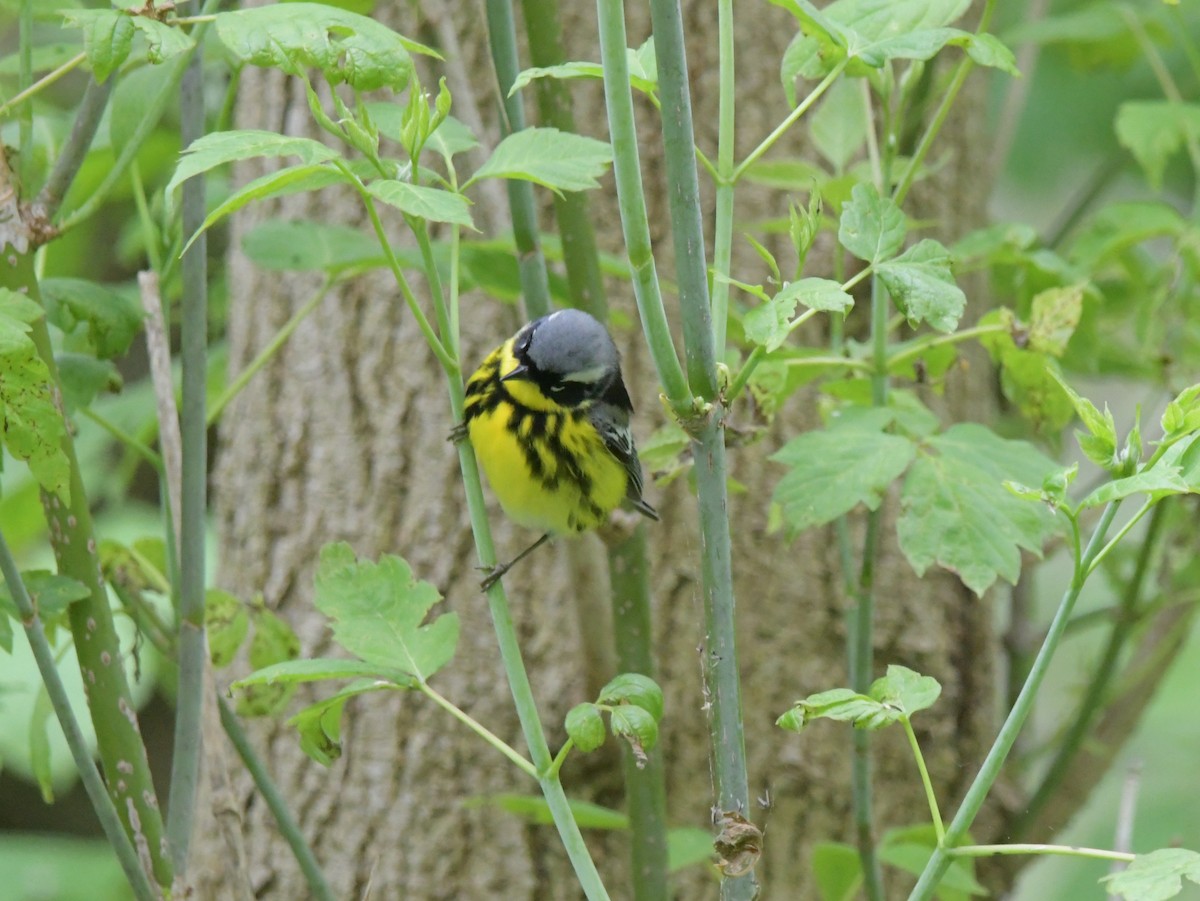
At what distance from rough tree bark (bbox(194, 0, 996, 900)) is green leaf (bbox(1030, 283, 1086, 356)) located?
2.33ft

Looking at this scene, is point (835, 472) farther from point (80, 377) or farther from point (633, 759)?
point (80, 377)

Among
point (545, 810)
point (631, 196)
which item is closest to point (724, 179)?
point (631, 196)

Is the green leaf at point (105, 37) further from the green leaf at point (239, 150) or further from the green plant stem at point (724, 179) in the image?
the green plant stem at point (724, 179)

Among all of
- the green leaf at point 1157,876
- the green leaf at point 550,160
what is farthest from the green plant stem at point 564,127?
the green leaf at point 1157,876

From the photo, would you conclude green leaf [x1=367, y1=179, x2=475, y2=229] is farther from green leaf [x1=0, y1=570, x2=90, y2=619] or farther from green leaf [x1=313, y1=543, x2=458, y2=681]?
green leaf [x1=0, y1=570, x2=90, y2=619]

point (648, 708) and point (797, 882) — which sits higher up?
point (648, 708)

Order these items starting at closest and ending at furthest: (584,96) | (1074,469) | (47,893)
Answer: (1074,469)
(584,96)
(47,893)

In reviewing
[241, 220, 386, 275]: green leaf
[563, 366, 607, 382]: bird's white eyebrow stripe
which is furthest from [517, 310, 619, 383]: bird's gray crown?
[241, 220, 386, 275]: green leaf

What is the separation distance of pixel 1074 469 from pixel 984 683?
1.53 meters

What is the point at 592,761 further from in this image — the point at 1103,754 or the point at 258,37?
the point at 258,37

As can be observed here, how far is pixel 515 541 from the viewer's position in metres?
2.24

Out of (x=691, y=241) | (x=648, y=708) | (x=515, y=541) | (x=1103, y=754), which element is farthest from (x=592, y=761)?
(x=691, y=241)

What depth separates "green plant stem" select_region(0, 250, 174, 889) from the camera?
1287 millimetres

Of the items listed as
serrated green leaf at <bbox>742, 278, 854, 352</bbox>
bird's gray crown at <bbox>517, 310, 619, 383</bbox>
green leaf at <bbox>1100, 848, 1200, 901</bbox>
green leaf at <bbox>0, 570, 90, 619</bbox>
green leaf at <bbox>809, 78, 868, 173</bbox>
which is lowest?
green leaf at <bbox>1100, 848, 1200, 901</bbox>
